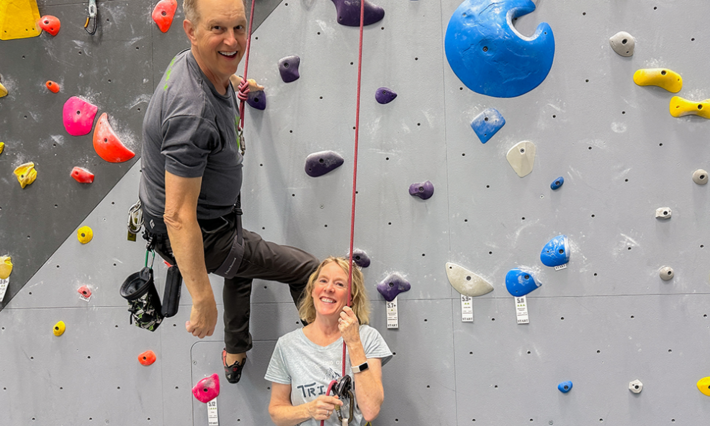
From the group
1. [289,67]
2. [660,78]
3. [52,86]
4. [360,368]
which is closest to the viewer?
[360,368]

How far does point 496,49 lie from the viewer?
2.08 metres

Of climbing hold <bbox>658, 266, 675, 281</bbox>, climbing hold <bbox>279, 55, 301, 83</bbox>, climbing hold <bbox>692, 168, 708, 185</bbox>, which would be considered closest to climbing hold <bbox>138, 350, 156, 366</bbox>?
climbing hold <bbox>279, 55, 301, 83</bbox>

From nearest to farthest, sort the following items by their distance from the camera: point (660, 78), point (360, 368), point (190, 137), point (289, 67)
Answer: point (190, 137) → point (360, 368) → point (660, 78) → point (289, 67)

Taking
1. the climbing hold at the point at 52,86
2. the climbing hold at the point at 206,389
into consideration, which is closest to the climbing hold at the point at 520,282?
the climbing hold at the point at 206,389

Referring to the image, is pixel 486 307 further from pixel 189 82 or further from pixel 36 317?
pixel 36 317

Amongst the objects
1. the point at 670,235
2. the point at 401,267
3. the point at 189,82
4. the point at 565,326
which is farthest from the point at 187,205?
the point at 670,235

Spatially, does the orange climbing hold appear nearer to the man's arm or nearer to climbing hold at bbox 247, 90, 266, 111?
the man's arm

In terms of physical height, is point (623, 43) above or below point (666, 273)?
above

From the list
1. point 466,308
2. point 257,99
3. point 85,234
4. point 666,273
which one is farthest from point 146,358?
point 666,273

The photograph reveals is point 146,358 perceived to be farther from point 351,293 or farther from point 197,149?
point 197,149

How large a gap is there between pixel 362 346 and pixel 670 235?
1.33 m

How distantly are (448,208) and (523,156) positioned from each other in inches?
14.2

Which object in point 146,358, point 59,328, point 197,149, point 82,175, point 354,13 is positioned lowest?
point 146,358

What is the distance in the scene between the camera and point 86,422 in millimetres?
2318
